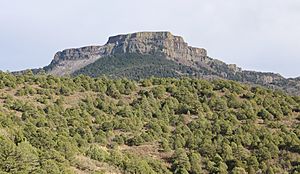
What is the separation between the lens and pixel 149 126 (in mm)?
52000

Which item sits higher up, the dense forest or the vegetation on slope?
the vegetation on slope

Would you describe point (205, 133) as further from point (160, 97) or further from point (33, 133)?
point (33, 133)

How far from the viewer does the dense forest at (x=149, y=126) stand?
126ft

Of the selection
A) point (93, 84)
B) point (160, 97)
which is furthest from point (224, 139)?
point (93, 84)

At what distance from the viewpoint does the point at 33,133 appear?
38.2 metres

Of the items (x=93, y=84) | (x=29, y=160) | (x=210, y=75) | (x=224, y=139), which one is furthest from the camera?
(x=210, y=75)

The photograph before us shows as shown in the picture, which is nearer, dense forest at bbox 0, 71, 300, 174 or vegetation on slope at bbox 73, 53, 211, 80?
dense forest at bbox 0, 71, 300, 174

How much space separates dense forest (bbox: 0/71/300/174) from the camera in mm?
38344

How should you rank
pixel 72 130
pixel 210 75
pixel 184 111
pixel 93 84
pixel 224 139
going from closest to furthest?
pixel 72 130 < pixel 224 139 < pixel 184 111 < pixel 93 84 < pixel 210 75

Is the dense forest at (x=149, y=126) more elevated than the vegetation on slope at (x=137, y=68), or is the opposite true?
the vegetation on slope at (x=137, y=68)

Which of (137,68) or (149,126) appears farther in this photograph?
(137,68)

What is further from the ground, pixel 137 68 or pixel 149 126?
pixel 137 68

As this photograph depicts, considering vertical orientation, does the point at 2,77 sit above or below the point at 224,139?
above

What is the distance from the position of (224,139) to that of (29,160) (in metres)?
24.6
